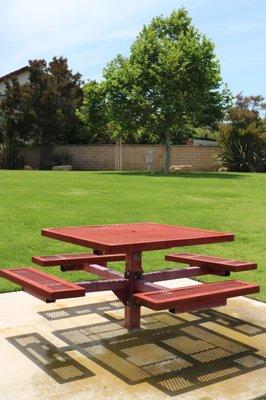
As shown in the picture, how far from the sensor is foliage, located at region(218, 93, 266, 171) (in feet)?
112

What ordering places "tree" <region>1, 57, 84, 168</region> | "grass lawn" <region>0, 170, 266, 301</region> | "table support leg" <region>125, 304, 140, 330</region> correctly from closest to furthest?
"table support leg" <region>125, 304, 140, 330</region> → "grass lawn" <region>0, 170, 266, 301</region> → "tree" <region>1, 57, 84, 168</region>

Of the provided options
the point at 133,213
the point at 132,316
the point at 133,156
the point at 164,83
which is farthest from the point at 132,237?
the point at 133,156

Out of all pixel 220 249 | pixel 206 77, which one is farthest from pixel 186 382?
pixel 206 77

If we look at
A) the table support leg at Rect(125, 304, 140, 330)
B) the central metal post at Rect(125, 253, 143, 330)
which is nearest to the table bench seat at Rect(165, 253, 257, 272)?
the central metal post at Rect(125, 253, 143, 330)

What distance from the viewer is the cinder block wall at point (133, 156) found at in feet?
120

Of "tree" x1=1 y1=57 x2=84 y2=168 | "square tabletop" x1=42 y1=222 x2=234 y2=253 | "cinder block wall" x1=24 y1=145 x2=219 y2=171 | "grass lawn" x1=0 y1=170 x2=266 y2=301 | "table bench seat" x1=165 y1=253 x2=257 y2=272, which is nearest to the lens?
"square tabletop" x1=42 y1=222 x2=234 y2=253

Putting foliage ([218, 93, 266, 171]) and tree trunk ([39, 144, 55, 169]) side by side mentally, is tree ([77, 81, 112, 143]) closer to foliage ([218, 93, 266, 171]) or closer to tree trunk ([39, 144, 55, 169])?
tree trunk ([39, 144, 55, 169])

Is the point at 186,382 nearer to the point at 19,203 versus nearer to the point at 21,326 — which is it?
the point at 21,326

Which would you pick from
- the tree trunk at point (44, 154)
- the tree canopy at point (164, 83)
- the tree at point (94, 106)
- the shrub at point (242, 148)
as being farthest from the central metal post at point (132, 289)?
the tree trunk at point (44, 154)

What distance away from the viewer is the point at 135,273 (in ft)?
15.0

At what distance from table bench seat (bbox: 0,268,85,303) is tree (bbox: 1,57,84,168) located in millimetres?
32295

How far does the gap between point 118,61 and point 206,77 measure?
5333 mm

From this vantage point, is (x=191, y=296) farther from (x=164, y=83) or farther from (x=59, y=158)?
(x=59, y=158)

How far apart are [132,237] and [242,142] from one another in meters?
31.0
